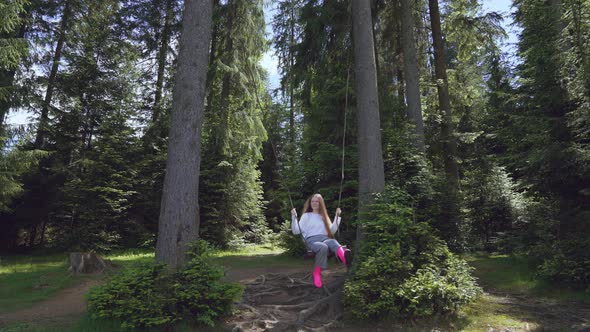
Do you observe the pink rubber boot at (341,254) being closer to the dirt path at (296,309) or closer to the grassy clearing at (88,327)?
the dirt path at (296,309)

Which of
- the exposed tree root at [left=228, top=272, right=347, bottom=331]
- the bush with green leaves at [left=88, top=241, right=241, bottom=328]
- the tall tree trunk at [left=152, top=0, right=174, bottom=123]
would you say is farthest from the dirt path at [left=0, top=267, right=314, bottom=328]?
the tall tree trunk at [left=152, top=0, right=174, bottom=123]

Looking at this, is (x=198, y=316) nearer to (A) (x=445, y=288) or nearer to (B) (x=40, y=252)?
(A) (x=445, y=288)

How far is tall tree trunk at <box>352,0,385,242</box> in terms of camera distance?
7488 millimetres

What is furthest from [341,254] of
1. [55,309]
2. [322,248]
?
[55,309]

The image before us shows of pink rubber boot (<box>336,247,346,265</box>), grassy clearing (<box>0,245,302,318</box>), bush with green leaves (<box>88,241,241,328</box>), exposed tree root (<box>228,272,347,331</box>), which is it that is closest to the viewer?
bush with green leaves (<box>88,241,241,328</box>)

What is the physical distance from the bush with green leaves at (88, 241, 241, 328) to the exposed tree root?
0.53m

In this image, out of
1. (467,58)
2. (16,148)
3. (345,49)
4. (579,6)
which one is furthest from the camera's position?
(467,58)

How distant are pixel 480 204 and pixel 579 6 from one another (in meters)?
7.44

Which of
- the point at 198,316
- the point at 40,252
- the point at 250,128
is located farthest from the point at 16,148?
the point at 198,316

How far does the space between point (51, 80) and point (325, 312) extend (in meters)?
16.8

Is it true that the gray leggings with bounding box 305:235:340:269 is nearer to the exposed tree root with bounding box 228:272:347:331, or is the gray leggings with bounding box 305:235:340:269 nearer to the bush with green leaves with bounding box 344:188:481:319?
the bush with green leaves with bounding box 344:188:481:319

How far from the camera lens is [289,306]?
6957 mm

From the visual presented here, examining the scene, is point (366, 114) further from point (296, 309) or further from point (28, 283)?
point (28, 283)

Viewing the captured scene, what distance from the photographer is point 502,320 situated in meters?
5.97
